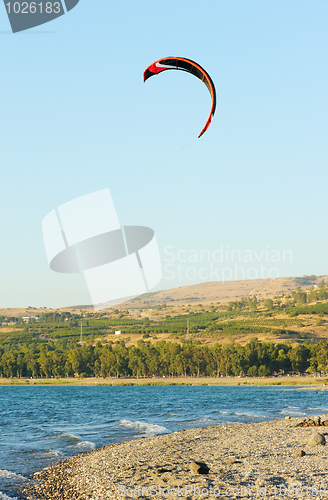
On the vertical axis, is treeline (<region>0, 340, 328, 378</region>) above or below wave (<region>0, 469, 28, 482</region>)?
below

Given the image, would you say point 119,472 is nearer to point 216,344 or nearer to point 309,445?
point 309,445

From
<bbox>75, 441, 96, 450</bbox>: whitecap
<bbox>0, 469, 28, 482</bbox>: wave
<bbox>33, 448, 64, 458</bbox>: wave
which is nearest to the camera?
<bbox>0, 469, 28, 482</bbox>: wave

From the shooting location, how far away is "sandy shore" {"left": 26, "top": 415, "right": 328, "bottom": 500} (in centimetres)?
1949

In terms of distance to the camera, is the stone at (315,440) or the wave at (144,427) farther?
the wave at (144,427)

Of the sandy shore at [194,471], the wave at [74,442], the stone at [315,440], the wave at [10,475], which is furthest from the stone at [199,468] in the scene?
the wave at [74,442]

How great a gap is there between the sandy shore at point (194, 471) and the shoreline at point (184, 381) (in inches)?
4020

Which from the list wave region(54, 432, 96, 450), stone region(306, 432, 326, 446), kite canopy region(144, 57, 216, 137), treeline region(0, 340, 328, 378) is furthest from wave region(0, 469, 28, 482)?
treeline region(0, 340, 328, 378)

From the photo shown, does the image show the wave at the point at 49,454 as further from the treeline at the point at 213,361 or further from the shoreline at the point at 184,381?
the treeline at the point at 213,361

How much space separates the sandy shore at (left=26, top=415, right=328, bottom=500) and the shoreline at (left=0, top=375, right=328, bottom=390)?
102120 millimetres

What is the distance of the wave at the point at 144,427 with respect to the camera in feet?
142

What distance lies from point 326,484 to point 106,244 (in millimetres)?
71910

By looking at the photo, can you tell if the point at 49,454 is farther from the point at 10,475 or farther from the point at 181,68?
the point at 181,68

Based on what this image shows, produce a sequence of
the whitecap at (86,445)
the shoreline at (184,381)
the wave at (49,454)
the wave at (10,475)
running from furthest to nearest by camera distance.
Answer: the shoreline at (184,381) → the whitecap at (86,445) → the wave at (49,454) → the wave at (10,475)

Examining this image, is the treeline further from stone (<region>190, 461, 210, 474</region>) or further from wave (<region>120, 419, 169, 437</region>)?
stone (<region>190, 461, 210, 474</region>)
